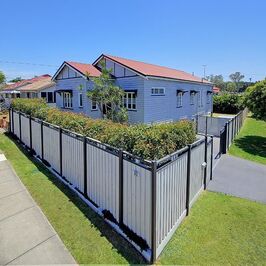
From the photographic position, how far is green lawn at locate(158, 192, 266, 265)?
456cm

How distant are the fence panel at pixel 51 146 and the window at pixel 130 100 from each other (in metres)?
9.92

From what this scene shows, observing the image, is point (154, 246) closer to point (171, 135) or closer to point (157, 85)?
point (171, 135)

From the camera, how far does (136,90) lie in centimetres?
1806

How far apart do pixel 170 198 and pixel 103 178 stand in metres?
1.63

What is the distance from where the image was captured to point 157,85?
19.0 metres

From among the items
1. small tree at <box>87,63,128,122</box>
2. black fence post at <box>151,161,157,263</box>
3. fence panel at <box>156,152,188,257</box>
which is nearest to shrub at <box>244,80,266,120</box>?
small tree at <box>87,63,128,122</box>

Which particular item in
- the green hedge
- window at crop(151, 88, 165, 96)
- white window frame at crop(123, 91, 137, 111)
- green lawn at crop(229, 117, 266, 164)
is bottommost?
green lawn at crop(229, 117, 266, 164)

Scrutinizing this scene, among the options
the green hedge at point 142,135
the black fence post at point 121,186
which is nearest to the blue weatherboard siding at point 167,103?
the green hedge at point 142,135

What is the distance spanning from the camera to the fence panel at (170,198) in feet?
15.1

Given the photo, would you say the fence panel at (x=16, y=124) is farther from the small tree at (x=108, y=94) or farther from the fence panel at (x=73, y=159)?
the fence panel at (x=73, y=159)

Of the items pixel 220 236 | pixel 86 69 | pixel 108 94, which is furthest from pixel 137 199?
pixel 86 69

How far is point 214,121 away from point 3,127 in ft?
53.2

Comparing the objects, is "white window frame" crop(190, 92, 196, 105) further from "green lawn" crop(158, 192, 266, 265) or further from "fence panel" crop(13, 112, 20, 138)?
"green lawn" crop(158, 192, 266, 265)

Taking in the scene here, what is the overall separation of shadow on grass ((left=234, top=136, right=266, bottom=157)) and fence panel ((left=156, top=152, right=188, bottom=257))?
377 inches
